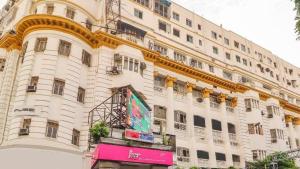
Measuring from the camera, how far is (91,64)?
3019 cm

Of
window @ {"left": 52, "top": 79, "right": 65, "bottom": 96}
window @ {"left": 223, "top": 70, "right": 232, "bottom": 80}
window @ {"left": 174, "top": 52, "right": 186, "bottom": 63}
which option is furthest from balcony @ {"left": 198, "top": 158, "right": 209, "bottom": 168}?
window @ {"left": 52, "top": 79, "right": 65, "bottom": 96}

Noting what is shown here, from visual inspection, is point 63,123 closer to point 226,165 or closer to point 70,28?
point 70,28

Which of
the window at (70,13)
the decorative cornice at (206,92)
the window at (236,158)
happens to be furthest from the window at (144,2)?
the window at (236,158)

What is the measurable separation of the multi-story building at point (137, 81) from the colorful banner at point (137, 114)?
3.84 meters

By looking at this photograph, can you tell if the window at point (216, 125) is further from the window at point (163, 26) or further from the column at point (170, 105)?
the window at point (163, 26)

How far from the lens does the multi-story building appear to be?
2481 centimetres

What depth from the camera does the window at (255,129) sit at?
128ft

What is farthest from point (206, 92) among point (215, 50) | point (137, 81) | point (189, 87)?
point (137, 81)

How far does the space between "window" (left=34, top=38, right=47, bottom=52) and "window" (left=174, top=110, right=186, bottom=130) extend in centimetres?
1595

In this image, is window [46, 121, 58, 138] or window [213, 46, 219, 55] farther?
window [213, 46, 219, 55]

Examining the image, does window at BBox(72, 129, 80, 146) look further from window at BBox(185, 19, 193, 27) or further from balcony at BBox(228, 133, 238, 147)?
window at BBox(185, 19, 193, 27)

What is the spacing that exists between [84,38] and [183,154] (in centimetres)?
1625

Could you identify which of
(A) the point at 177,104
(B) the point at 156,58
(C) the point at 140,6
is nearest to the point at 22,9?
(C) the point at 140,6

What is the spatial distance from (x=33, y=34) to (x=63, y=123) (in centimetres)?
904
